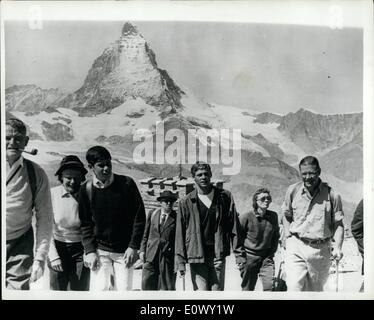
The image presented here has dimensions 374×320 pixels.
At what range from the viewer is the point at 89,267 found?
3.14 metres

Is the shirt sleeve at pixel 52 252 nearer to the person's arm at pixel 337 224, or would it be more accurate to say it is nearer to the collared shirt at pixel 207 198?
the collared shirt at pixel 207 198

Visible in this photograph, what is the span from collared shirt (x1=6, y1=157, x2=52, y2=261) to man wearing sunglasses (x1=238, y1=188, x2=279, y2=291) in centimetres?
109

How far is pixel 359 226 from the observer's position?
3211 mm

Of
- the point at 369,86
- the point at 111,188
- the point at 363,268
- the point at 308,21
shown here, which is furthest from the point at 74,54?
the point at 363,268

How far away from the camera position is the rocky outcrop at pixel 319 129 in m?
3.21

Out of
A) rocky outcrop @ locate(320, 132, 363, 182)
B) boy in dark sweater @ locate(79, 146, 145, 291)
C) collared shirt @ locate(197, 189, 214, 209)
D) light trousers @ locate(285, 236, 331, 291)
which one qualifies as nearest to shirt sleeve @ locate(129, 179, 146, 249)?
boy in dark sweater @ locate(79, 146, 145, 291)

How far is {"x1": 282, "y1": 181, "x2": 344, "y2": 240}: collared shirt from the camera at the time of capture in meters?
3.16

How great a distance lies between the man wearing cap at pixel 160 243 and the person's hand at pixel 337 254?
2.98 ft

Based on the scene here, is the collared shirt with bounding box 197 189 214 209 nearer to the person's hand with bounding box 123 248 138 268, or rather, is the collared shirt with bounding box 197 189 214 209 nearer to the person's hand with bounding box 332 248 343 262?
the person's hand with bounding box 123 248 138 268

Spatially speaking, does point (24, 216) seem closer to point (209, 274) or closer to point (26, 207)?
point (26, 207)

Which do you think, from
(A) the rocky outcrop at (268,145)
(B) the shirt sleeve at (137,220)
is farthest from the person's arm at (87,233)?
(A) the rocky outcrop at (268,145)

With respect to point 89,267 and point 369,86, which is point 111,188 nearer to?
point 89,267

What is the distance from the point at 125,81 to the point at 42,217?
893 mm

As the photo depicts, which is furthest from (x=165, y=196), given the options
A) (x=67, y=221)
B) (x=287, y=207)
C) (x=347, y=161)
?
(x=347, y=161)
